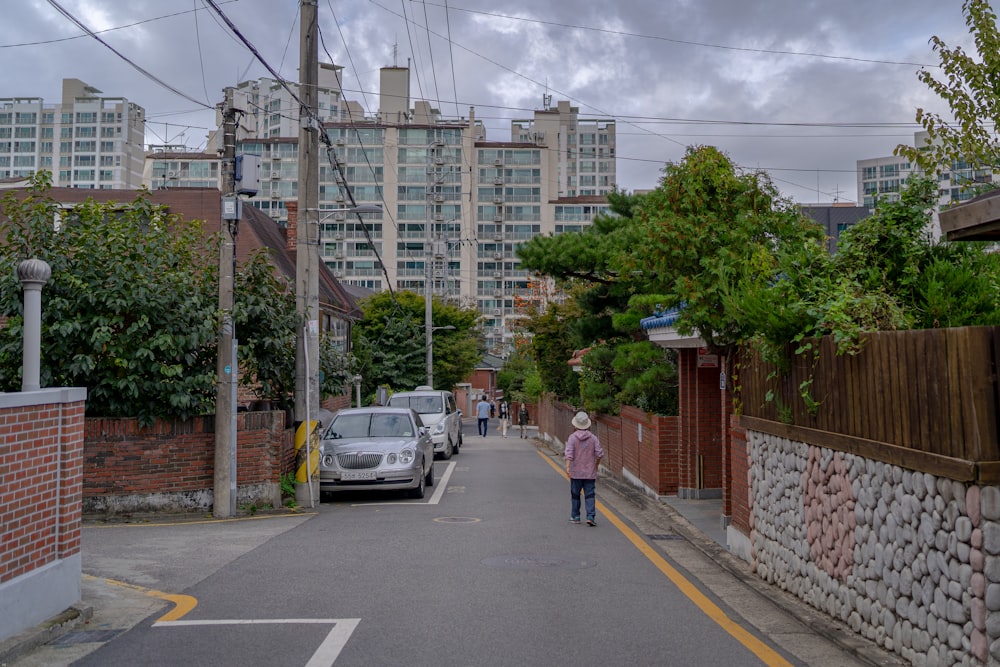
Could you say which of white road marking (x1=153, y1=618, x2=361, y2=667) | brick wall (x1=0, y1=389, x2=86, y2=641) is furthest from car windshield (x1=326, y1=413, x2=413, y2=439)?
white road marking (x1=153, y1=618, x2=361, y2=667)

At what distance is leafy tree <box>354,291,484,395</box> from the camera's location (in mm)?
51000

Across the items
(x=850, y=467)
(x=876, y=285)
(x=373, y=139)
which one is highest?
(x=373, y=139)

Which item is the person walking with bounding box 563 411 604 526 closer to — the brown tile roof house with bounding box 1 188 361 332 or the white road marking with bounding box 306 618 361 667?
the white road marking with bounding box 306 618 361 667

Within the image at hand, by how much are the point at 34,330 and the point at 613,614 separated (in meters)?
5.24

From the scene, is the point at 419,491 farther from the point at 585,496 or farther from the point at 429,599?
the point at 429,599

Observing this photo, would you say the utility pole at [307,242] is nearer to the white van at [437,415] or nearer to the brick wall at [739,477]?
A: the brick wall at [739,477]

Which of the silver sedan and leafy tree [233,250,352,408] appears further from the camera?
the silver sedan

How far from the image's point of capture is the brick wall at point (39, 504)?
708 centimetres

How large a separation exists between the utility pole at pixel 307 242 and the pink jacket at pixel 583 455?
4883mm

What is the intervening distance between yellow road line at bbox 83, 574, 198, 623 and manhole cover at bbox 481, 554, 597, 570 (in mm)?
3174

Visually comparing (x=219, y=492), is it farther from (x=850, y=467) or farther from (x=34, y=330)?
(x=850, y=467)

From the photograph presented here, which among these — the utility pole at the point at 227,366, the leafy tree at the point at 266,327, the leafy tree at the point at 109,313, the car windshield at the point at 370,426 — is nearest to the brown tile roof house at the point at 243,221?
the car windshield at the point at 370,426

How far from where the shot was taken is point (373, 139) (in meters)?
93.7

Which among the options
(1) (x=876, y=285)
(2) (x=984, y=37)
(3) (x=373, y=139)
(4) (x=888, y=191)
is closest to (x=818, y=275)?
(1) (x=876, y=285)
